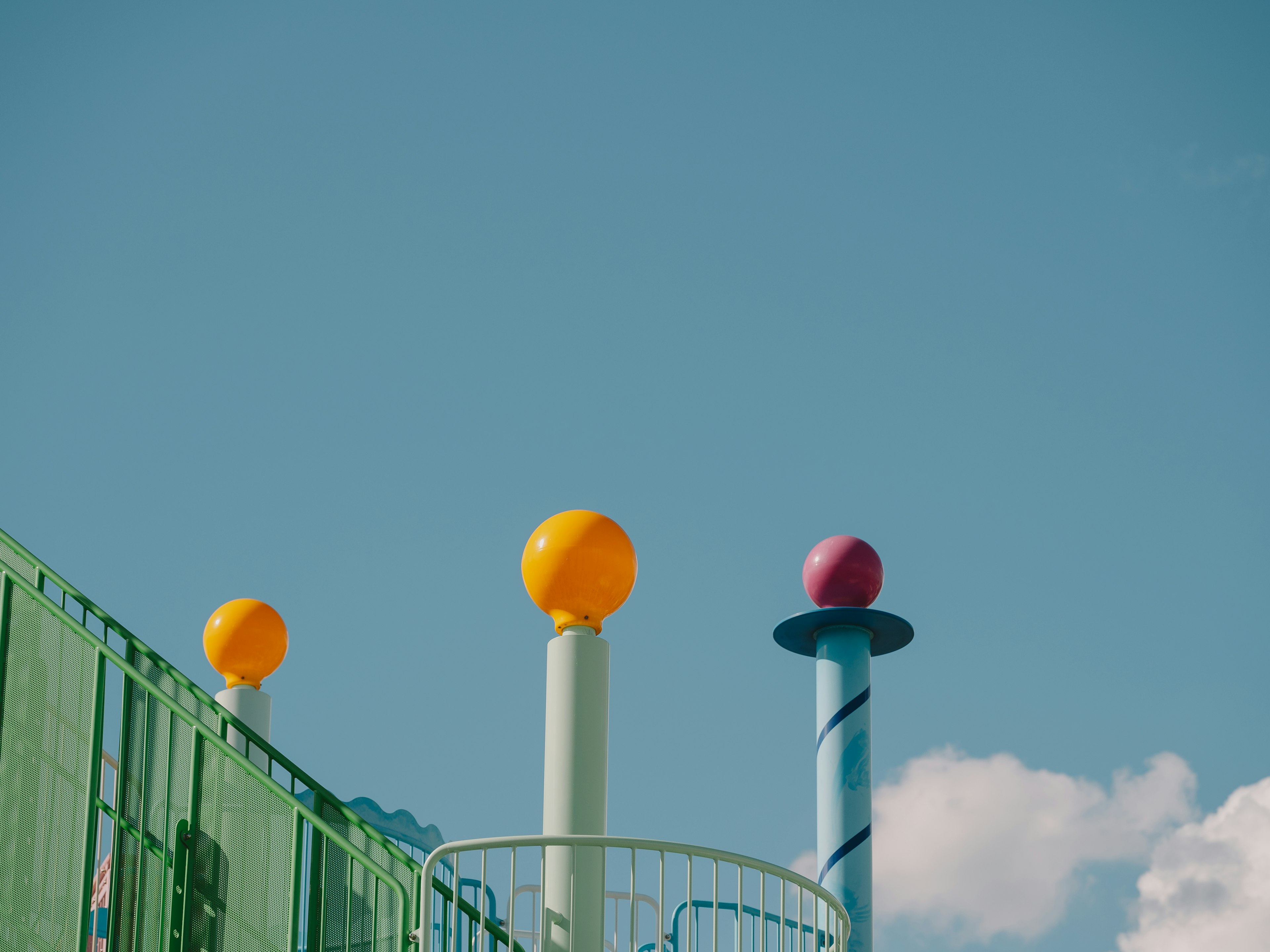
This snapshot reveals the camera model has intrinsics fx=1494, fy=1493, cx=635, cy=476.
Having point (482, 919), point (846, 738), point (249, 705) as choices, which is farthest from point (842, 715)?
point (482, 919)

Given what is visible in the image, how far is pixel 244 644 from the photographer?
11016 mm

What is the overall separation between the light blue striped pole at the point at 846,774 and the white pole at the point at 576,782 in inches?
193

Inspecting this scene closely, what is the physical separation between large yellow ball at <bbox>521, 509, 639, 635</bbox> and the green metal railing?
4.50ft

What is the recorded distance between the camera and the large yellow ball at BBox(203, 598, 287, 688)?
1102cm

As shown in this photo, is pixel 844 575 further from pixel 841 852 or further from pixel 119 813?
pixel 119 813

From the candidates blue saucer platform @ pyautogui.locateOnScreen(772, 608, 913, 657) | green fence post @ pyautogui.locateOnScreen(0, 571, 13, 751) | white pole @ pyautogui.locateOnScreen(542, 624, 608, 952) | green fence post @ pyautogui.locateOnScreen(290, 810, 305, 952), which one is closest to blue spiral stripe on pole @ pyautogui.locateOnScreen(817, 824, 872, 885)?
blue saucer platform @ pyautogui.locateOnScreen(772, 608, 913, 657)

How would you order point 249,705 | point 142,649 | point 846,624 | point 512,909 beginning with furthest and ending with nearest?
1. point 846,624
2. point 249,705
3. point 142,649
4. point 512,909

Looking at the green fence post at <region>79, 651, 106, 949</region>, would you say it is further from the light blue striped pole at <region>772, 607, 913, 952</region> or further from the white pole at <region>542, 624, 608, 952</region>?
the light blue striped pole at <region>772, 607, 913, 952</region>

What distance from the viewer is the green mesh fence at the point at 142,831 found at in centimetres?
655

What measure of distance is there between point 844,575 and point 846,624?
1.27 ft

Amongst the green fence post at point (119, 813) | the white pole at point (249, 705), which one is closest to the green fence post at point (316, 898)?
the green fence post at point (119, 813)

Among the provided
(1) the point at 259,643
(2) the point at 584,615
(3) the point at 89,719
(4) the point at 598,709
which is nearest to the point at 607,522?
(2) the point at 584,615

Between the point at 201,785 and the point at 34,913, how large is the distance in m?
1.00

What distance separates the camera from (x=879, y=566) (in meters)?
12.2
